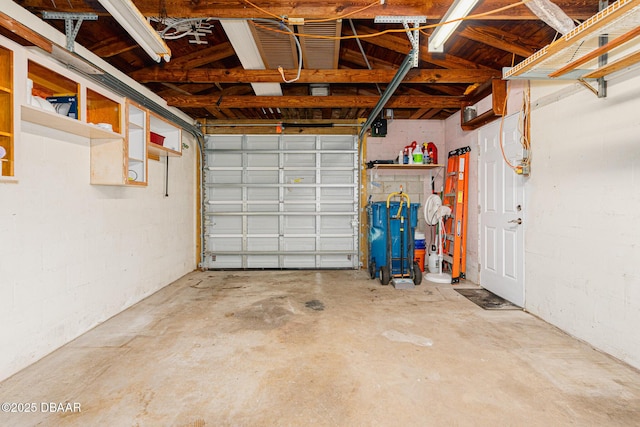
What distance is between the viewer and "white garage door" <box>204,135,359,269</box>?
552 cm

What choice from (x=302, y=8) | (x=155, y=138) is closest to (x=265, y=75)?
(x=302, y=8)

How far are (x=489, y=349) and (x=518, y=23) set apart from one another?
9.79 ft

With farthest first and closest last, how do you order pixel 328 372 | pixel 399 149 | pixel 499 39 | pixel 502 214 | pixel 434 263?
pixel 399 149 → pixel 434 263 → pixel 502 214 → pixel 499 39 → pixel 328 372

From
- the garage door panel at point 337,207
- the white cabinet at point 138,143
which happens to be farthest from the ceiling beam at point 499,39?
the white cabinet at point 138,143

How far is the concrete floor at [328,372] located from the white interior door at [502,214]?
0.54 metres

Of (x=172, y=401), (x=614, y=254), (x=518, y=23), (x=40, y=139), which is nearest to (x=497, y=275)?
(x=614, y=254)

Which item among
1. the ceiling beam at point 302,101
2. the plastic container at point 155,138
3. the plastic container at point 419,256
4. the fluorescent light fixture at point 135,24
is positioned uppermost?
the ceiling beam at point 302,101

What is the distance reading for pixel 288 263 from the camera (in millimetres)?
5566

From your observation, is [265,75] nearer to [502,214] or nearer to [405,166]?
[405,166]

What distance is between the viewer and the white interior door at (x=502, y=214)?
350 cm

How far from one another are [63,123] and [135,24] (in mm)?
1024

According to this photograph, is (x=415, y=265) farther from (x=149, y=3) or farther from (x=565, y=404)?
(x=149, y=3)

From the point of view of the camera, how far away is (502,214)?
3807 mm

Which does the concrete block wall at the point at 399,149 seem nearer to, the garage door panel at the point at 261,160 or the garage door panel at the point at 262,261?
the garage door panel at the point at 261,160
